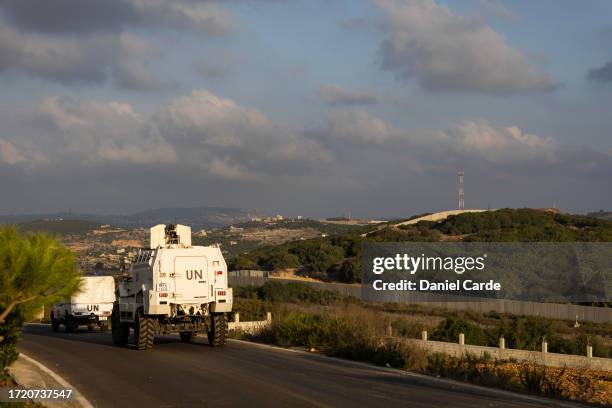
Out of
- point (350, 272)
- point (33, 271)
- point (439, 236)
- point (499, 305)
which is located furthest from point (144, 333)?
point (439, 236)

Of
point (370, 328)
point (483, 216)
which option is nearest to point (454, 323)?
point (370, 328)

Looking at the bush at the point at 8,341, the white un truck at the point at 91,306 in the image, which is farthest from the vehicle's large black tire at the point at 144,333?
the white un truck at the point at 91,306

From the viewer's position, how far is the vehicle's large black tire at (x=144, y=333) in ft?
76.7

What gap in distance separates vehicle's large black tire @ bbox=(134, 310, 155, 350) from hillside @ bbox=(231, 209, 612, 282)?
2138 inches

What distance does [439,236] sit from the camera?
310 feet

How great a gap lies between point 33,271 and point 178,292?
1282 cm

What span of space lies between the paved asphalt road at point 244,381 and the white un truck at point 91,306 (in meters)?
10.9

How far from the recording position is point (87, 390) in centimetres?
1512

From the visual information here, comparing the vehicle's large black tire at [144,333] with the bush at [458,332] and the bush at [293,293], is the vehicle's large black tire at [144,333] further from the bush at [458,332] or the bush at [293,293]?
the bush at [293,293]

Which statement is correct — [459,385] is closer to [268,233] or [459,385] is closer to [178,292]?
[178,292]

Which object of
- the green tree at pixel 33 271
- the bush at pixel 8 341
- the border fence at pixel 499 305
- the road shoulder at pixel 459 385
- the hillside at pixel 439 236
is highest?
the hillside at pixel 439 236

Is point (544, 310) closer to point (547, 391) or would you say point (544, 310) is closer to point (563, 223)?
point (547, 391)

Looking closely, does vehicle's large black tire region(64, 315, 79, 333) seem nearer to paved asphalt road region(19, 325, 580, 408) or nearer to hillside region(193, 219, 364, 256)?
paved asphalt road region(19, 325, 580, 408)

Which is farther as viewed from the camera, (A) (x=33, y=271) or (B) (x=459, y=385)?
(B) (x=459, y=385)
